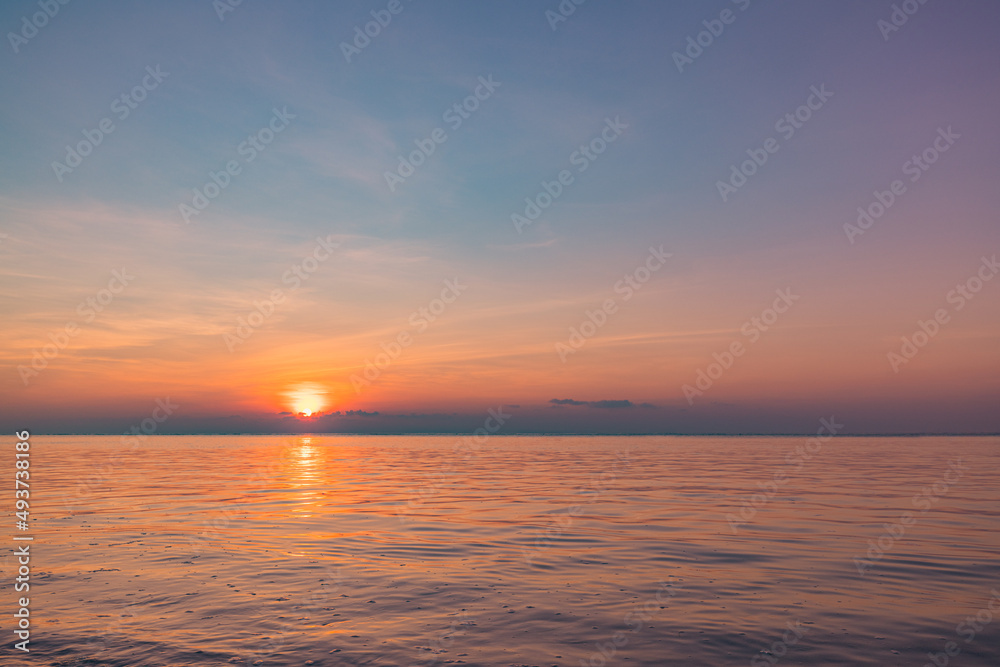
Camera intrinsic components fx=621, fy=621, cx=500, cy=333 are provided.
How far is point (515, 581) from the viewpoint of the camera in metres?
15.5

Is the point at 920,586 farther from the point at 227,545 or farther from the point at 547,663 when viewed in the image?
the point at 227,545

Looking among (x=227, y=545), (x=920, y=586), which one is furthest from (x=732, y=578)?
(x=227, y=545)

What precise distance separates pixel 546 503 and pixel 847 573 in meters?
16.2

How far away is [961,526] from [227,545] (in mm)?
26213

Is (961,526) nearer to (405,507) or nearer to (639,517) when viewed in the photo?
(639,517)

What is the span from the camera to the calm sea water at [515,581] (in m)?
10.8

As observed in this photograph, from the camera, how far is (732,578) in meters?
15.7

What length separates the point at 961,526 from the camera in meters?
23.2

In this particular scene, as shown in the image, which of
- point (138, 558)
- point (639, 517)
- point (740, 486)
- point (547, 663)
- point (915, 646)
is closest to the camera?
point (547, 663)

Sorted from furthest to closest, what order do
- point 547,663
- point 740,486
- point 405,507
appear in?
1. point 740,486
2. point 405,507
3. point 547,663

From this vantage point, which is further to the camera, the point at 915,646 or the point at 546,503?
the point at 546,503

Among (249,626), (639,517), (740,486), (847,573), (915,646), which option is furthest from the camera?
(740,486)

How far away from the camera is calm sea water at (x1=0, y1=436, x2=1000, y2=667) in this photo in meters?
10.8

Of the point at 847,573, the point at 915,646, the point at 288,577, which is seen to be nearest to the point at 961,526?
the point at 847,573
